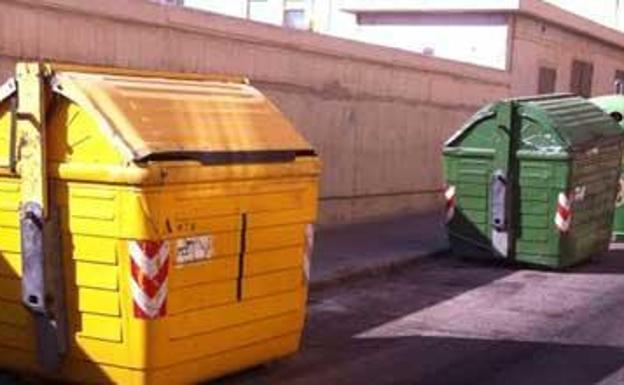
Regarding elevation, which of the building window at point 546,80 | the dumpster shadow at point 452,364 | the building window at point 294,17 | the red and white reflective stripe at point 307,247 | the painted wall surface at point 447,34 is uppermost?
the building window at point 294,17

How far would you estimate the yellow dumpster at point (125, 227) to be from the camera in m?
6.10

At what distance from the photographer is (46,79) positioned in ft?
20.6

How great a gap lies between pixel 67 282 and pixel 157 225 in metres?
0.68

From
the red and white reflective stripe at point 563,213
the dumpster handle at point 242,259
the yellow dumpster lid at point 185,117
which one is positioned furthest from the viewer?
the red and white reflective stripe at point 563,213

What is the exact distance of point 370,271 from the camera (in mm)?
11922

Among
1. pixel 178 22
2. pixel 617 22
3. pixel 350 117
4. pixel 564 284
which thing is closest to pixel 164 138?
pixel 178 22

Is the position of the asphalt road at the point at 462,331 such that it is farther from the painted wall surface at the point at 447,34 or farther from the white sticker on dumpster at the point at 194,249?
the painted wall surface at the point at 447,34

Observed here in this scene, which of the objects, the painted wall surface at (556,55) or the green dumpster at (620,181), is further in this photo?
the painted wall surface at (556,55)

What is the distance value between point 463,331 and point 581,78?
21.1 metres

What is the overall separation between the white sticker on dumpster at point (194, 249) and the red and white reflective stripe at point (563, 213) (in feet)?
22.5

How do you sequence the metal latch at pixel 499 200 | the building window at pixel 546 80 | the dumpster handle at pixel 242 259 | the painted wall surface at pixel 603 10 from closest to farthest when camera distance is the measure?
the dumpster handle at pixel 242 259, the metal latch at pixel 499 200, the building window at pixel 546 80, the painted wall surface at pixel 603 10

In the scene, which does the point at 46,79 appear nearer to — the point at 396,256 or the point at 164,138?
the point at 164,138

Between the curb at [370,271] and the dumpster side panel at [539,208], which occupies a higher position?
the dumpster side panel at [539,208]

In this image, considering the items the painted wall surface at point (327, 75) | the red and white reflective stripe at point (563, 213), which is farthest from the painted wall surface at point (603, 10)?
the red and white reflective stripe at point (563, 213)
